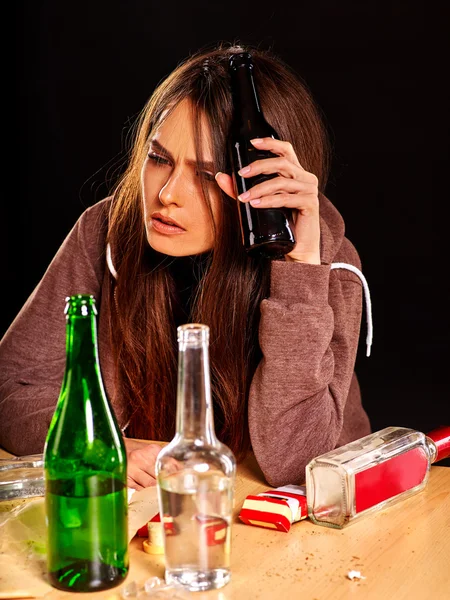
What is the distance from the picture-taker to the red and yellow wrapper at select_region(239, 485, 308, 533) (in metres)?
1.06

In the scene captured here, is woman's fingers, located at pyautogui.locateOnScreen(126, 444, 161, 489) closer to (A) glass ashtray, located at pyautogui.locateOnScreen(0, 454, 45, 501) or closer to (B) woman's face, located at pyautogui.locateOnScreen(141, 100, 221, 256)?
(A) glass ashtray, located at pyautogui.locateOnScreen(0, 454, 45, 501)

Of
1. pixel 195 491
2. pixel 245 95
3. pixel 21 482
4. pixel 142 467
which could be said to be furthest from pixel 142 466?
pixel 245 95

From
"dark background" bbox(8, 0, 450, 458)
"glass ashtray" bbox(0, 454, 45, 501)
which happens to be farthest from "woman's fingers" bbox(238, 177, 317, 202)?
"dark background" bbox(8, 0, 450, 458)

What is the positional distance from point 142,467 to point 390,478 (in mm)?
353

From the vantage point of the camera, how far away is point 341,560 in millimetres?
984

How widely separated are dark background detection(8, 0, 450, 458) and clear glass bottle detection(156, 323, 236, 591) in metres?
2.05

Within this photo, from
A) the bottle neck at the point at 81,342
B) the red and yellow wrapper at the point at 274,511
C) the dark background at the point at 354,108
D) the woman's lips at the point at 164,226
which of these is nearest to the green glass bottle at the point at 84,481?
the bottle neck at the point at 81,342

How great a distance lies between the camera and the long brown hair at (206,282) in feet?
5.14

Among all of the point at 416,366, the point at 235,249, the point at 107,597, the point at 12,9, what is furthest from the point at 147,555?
the point at 12,9

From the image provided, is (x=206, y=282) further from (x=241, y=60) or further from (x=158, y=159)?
(x=241, y=60)

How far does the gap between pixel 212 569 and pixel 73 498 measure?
0.16 meters

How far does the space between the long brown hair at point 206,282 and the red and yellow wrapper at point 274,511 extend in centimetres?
40

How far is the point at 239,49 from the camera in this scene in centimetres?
176

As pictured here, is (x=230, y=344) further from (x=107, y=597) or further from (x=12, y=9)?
(x=12, y=9)
